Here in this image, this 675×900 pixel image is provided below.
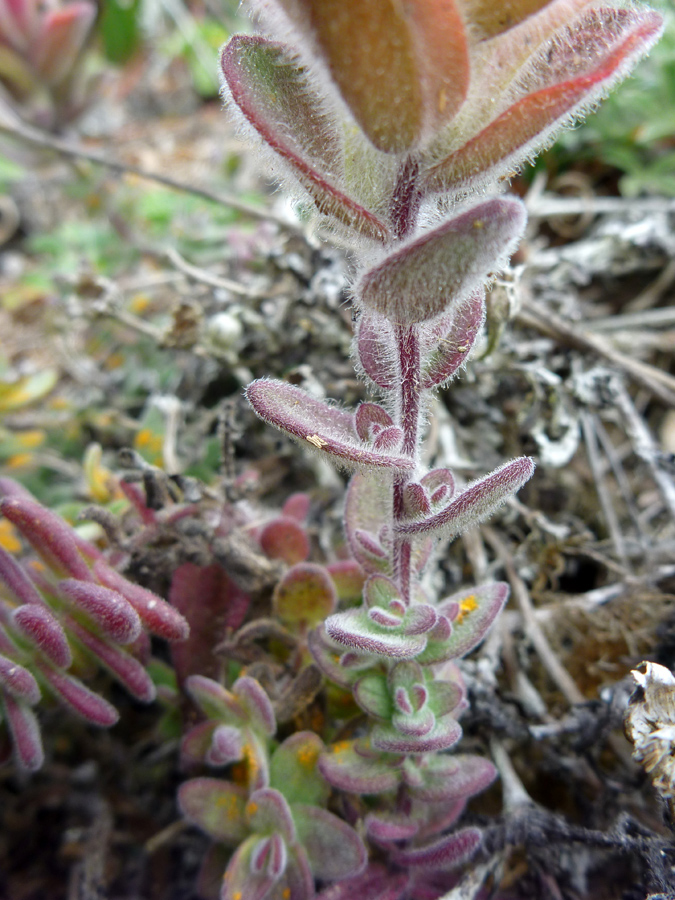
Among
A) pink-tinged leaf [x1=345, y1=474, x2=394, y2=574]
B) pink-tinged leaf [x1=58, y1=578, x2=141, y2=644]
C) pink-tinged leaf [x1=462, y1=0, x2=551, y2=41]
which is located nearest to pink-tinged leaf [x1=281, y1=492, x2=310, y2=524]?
pink-tinged leaf [x1=345, y1=474, x2=394, y2=574]

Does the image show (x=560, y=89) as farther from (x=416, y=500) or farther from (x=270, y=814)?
(x=270, y=814)

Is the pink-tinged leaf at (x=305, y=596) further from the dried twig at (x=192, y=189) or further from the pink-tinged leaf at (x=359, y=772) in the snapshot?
the dried twig at (x=192, y=189)

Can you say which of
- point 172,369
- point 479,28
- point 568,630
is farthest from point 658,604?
point 172,369

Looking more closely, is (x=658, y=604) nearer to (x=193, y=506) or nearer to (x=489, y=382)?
(x=489, y=382)

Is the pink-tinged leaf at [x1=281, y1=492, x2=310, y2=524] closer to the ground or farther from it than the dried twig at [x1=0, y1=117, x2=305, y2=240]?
closer to the ground

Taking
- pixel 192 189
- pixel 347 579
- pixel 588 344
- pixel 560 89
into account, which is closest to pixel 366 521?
pixel 347 579

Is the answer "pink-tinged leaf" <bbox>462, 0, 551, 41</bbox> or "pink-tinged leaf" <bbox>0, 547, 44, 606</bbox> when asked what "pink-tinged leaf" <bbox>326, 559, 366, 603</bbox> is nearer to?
"pink-tinged leaf" <bbox>0, 547, 44, 606</bbox>
